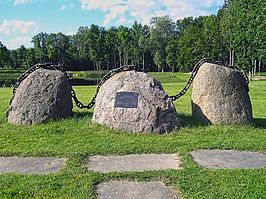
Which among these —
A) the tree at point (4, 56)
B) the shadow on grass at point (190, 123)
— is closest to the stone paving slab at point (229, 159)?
the shadow on grass at point (190, 123)

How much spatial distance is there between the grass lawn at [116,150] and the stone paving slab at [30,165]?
0.21m

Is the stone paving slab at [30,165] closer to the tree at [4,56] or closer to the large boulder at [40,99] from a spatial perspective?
the large boulder at [40,99]

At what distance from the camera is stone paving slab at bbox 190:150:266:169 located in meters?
6.52

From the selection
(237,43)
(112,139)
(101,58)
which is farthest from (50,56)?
(112,139)

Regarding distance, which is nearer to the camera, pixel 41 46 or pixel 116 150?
pixel 116 150

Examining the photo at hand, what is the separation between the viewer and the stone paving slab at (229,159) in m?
6.52

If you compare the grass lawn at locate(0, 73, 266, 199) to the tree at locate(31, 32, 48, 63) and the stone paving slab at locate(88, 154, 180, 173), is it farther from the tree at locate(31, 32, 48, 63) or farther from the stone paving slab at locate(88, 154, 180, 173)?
the tree at locate(31, 32, 48, 63)

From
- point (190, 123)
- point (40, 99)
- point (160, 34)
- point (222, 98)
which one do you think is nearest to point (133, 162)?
point (190, 123)

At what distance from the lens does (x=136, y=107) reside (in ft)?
29.4

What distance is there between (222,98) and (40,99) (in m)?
4.60

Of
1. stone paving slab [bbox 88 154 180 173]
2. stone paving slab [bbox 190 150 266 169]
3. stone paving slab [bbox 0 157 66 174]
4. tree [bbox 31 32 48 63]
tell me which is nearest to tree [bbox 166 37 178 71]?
tree [bbox 31 32 48 63]

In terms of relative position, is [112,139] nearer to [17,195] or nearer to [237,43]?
[17,195]

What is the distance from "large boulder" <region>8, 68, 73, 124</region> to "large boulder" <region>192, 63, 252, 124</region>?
357cm

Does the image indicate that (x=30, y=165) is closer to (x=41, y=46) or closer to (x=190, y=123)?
(x=190, y=123)
